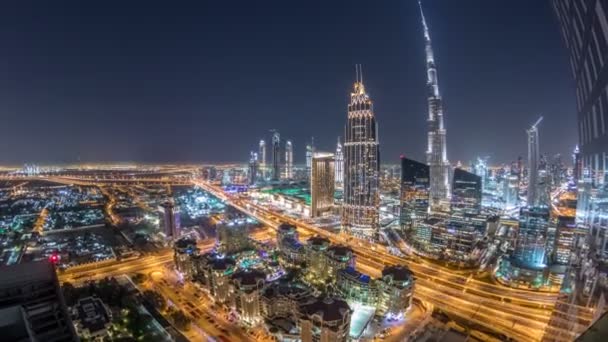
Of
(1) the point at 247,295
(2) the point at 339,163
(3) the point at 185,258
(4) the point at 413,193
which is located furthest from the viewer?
(2) the point at 339,163

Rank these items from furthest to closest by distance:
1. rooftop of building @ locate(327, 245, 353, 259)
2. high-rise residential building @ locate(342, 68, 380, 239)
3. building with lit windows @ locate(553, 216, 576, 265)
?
high-rise residential building @ locate(342, 68, 380, 239) → building with lit windows @ locate(553, 216, 576, 265) → rooftop of building @ locate(327, 245, 353, 259)

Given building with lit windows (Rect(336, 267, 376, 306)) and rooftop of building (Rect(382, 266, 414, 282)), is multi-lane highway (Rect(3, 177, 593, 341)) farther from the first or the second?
building with lit windows (Rect(336, 267, 376, 306))

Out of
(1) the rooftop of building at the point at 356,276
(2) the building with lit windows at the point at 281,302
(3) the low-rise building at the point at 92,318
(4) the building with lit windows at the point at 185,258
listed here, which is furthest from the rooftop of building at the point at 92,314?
(1) the rooftop of building at the point at 356,276

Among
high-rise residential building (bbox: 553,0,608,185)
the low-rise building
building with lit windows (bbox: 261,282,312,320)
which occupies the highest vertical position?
high-rise residential building (bbox: 553,0,608,185)

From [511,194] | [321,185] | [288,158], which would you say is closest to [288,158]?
[288,158]

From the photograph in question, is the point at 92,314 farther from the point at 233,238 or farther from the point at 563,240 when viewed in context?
the point at 563,240

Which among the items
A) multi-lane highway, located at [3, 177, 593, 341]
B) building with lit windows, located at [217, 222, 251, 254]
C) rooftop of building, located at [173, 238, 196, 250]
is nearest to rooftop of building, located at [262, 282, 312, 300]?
multi-lane highway, located at [3, 177, 593, 341]

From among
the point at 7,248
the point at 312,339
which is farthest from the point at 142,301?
the point at 7,248
